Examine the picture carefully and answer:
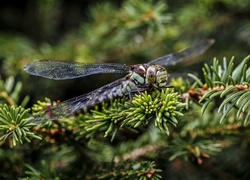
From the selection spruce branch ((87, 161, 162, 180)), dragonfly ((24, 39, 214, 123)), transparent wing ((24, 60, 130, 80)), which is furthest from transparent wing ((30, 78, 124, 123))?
spruce branch ((87, 161, 162, 180))

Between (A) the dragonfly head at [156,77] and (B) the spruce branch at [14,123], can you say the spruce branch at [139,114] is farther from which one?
(B) the spruce branch at [14,123]

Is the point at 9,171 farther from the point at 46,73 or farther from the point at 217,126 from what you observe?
the point at 217,126

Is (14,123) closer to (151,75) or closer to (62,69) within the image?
(62,69)

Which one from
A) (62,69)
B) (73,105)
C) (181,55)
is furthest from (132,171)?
(181,55)

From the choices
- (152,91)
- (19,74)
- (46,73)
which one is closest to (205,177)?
(152,91)

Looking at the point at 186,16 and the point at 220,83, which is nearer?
the point at 220,83

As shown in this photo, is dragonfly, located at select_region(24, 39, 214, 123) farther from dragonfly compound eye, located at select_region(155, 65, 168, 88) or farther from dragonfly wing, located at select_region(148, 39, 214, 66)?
dragonfly wing, located at select_region(148, 39, 214, 66)

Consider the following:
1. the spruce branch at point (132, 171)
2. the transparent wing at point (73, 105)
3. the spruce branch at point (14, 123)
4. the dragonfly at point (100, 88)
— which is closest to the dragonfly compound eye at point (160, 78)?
the dragonfly at point (100, 88)
